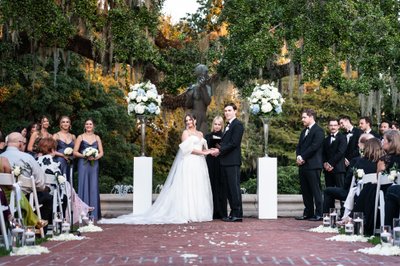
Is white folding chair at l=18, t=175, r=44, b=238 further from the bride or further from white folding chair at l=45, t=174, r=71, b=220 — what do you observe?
the bride

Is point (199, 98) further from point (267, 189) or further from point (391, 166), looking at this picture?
point (391, 166)

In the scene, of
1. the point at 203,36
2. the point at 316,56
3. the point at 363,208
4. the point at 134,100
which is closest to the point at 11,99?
the point at 203,36

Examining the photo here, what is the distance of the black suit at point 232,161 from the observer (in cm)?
1302

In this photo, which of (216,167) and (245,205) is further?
(245,205)

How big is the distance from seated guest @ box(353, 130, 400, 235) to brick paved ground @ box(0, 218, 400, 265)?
576mm

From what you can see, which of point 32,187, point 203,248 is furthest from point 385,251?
point 32,187

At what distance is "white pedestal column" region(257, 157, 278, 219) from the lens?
46.3ft

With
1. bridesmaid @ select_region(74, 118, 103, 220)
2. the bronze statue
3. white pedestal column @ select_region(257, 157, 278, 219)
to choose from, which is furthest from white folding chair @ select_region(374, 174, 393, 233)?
the bronze statue

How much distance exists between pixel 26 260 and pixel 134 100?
769 cm

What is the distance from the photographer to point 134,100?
14.3m

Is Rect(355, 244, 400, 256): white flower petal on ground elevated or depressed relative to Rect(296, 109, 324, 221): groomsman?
depressed

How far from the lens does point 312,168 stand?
13.2 m

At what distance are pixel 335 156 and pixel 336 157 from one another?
1.2 inches

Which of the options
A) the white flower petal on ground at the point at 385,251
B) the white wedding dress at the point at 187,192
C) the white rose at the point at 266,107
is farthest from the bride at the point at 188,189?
the white flower petal on ground at the point at 385,251
